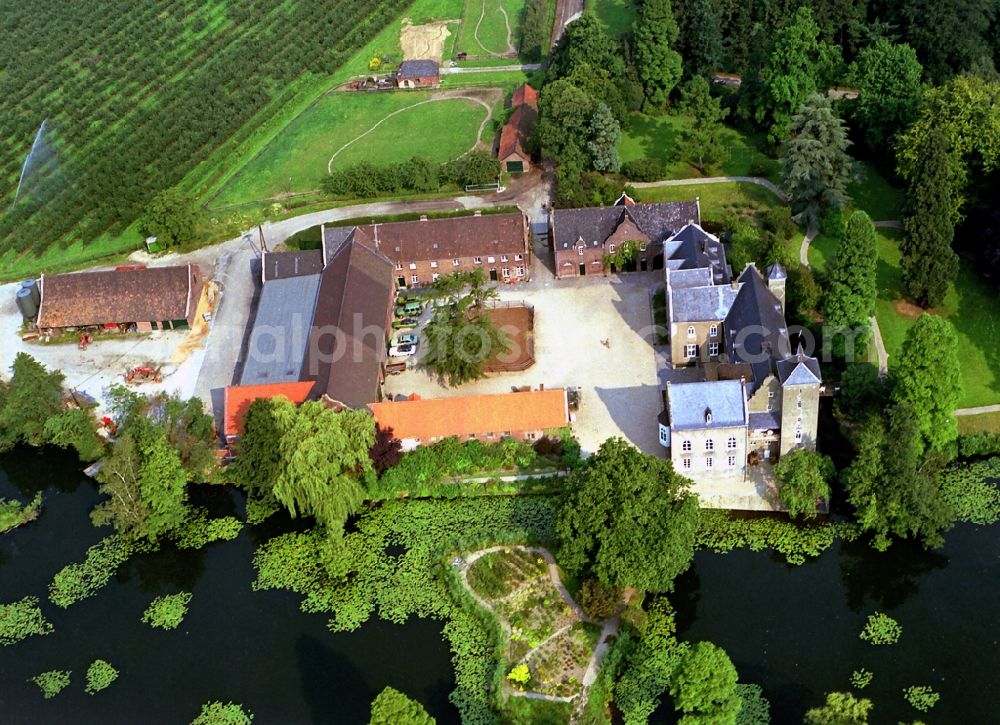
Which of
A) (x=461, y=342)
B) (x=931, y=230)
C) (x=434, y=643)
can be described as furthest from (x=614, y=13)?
(x=434, y=643)

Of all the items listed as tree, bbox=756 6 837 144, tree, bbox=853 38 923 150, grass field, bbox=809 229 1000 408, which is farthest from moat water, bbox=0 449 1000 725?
tree, bbox=756 6 837 144

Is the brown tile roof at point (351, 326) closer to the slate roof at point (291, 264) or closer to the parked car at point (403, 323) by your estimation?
the parked car at point (403, 323)

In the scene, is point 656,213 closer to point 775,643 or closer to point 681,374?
point 681,374

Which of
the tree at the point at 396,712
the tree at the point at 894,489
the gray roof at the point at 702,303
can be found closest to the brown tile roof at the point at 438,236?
the gray roof at the point at 702,303

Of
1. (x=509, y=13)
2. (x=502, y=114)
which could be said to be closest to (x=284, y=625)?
(x=502, y=114)

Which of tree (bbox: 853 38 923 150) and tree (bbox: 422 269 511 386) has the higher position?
tree (bbox: 853 38 923 150)

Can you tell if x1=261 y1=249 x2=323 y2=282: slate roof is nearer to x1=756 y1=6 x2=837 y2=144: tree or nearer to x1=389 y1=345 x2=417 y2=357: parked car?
x1=389 y1=345 x2=417 y2=357: parked car
